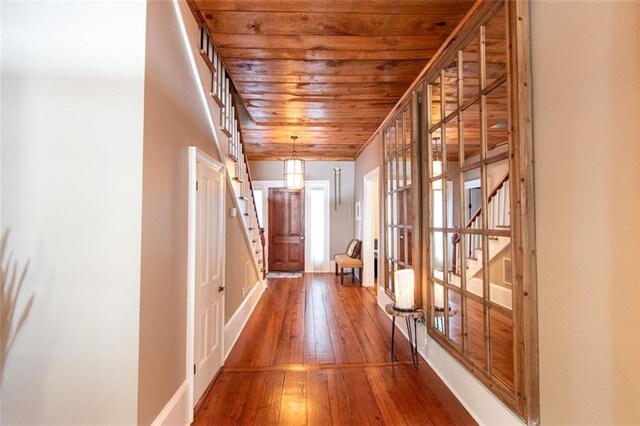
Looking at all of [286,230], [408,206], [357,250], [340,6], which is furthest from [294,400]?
[286,230]

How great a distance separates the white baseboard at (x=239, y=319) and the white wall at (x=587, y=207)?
2523 millimetres

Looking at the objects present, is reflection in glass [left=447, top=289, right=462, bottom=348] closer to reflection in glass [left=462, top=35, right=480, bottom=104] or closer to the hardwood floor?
the hardwood floor

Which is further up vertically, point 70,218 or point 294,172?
point 294,172

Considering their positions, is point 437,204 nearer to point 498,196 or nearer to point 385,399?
point 498,196

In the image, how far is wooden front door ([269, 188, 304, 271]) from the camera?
718 centimetres

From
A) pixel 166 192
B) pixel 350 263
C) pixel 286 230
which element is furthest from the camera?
pixel 286 230

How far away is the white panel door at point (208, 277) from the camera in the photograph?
2150 millimetres

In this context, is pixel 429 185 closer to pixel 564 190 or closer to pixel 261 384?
pixel 564 190

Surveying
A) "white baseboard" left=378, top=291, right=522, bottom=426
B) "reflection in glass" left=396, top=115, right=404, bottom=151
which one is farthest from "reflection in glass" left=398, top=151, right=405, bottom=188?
"white baseboard" left=378, top=291, right=522, bottom=426

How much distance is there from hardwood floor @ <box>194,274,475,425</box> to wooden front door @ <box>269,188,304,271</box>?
3213mm

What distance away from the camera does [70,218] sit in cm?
140

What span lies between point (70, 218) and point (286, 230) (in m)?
5.83

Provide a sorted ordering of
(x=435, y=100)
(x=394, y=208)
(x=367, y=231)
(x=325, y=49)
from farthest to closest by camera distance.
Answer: (x=367, y=231)
(x=394, y=208)
(x=435, y=100)
(x=325, y=49)

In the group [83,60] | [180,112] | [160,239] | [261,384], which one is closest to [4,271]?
[160,239]
